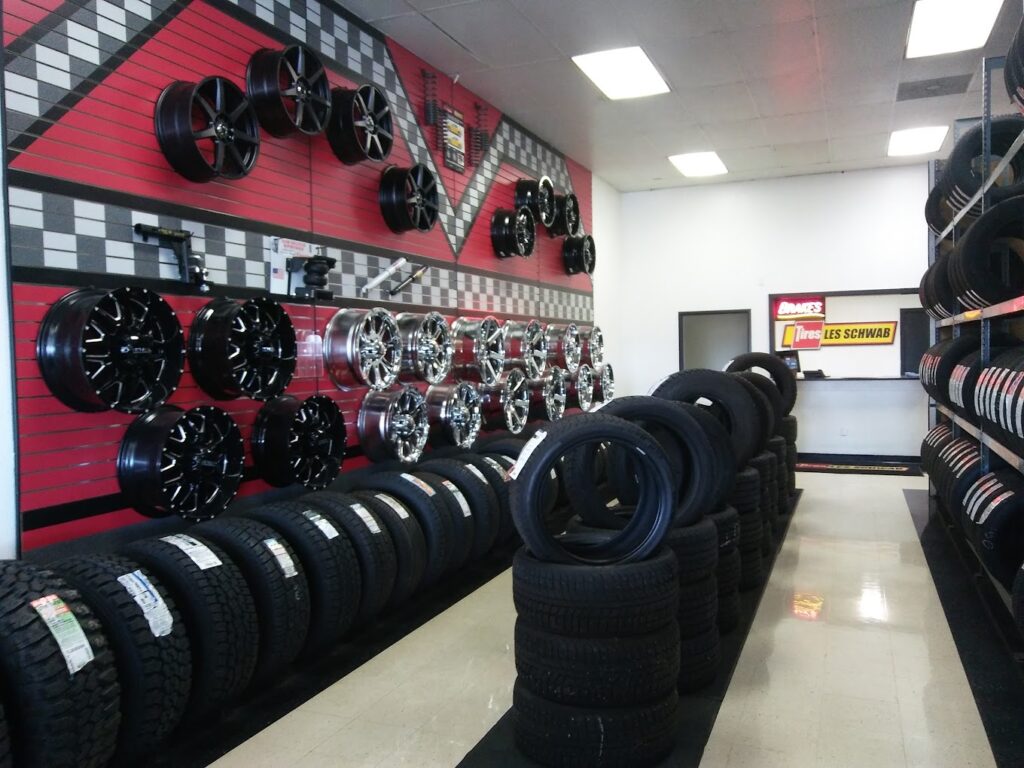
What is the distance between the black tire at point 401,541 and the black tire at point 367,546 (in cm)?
5

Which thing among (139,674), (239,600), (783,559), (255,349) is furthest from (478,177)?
(139,674)

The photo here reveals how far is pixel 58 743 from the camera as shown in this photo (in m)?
2.01

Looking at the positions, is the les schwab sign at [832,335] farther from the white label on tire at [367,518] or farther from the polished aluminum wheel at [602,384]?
the white label on tire at [367,518]

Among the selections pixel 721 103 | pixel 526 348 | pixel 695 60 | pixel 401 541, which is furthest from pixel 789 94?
pixel 401 541

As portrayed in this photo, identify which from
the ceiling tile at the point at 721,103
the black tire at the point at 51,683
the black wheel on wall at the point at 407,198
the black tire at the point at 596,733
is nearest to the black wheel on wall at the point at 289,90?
the black wheel on wall at the point at 407,198

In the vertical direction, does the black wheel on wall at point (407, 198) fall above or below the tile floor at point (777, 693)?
above

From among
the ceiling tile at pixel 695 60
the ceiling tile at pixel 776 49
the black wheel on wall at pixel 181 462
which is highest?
the ceiling tile at pixel 695 60

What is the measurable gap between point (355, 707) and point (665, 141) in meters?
6.51

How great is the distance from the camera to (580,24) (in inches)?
194

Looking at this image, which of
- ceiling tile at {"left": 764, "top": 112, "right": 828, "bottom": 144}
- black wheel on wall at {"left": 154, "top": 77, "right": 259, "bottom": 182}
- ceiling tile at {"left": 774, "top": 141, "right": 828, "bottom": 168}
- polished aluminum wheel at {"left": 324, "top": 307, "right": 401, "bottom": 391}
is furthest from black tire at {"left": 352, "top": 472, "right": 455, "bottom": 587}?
ceiling tile at {"left": 774, "top": 141, "right": 828, "bottom": 168}

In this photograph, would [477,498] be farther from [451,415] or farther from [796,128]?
[796,128]

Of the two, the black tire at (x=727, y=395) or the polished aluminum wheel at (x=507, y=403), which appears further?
the polished aluminum wheel at (x=507, y=403)

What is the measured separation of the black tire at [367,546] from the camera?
338 centimetres

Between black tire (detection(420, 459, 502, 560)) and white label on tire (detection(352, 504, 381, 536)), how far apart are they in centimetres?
96
